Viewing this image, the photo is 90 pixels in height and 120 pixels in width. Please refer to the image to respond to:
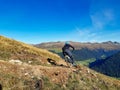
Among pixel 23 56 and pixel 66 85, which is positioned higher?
pixel 23 56

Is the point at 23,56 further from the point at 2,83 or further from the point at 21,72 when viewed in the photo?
the point at 2,83

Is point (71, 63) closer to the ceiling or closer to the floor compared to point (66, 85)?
closer to the ceiling

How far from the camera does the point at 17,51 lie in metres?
39.6

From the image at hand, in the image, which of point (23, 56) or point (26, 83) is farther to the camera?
point (23, 56)

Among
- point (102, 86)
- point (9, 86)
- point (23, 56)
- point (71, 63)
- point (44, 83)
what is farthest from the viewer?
point (23, 56)

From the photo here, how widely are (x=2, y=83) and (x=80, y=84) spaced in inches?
379

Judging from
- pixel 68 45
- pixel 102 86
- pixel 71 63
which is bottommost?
pixel 102 86

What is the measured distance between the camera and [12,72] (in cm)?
2831

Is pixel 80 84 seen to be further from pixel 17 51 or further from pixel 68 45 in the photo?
pixel 17 51

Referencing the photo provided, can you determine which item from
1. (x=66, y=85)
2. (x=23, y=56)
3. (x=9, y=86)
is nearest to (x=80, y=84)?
(x=66, y=85)

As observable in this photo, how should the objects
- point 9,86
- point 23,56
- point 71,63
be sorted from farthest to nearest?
point 23,56 < point 71,63 < point 9,86

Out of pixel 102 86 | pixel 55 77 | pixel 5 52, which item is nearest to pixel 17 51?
pixel 5 52

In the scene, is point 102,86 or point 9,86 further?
point 102,86

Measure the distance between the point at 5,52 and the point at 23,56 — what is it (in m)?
3.22
